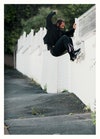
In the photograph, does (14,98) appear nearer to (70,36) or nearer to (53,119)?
(53,119)

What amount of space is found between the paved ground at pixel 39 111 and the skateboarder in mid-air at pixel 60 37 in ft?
2.56

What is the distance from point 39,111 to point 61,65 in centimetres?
104

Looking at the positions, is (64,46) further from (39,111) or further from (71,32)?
(39,111)

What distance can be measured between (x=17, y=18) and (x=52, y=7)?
2.56 feet

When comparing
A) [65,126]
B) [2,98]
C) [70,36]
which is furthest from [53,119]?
[70,36]

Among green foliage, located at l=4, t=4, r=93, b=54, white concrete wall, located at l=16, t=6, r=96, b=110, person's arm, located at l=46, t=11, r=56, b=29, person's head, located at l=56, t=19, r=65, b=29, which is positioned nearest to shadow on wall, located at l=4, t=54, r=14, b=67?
green foliage, located at l=4, t=4, r=93, b=54

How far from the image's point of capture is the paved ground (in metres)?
8.91

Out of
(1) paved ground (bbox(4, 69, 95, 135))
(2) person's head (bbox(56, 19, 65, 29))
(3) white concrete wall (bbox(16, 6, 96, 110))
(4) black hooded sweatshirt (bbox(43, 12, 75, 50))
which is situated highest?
(2) person's head (bbox(56, 19, 65, 29))

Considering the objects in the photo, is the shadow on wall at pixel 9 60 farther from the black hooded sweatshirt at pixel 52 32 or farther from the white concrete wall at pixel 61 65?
the black hooded sweatshirt at pixel 52 32

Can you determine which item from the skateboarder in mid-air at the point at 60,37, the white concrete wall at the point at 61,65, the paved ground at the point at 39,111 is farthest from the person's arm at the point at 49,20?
the paved ground at the point at 39,111

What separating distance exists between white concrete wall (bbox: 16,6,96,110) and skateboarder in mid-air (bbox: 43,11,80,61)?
91 mm

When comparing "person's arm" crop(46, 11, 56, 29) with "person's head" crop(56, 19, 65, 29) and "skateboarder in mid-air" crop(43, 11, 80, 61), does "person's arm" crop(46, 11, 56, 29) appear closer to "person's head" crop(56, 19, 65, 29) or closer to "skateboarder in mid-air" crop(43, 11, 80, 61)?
"skateboarder in mid-air" crop(43, 11, 80, 61)

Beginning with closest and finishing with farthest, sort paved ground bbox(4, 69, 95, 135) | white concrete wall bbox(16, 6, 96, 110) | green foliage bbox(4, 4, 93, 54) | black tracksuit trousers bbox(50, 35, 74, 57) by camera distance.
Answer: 1. paved ground bbox(4, 69, 95, 135)
2. white concrete wall bbox(16, 6, 96, 110)
3. green foliage bbox(4, 4, 93, 54)
4. black tracksuit trousers bbox(50, 35, 74, 57)

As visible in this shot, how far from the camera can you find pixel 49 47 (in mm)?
9648
